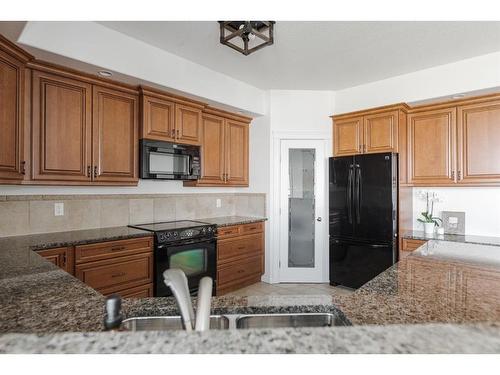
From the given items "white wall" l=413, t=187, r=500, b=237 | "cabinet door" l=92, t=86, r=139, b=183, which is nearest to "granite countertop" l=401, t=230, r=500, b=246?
"white wall" l=413, t=187, r=500, b=237

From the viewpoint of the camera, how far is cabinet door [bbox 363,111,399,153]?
11.4 ft

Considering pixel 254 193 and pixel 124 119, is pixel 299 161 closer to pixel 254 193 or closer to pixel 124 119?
pixel 254 193

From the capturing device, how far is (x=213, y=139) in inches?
154

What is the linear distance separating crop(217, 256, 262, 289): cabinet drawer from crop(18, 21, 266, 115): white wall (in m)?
1.94

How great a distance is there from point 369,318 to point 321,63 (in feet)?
9.59

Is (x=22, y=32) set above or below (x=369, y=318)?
above

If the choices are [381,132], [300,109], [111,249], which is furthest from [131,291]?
[381,132]

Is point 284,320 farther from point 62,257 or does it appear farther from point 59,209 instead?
point 59,209

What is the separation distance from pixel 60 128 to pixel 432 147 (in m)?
3.72

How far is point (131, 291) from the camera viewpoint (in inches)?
107

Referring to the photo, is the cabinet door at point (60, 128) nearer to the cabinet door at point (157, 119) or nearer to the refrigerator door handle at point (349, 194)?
the cabinet door at point (157, 119)

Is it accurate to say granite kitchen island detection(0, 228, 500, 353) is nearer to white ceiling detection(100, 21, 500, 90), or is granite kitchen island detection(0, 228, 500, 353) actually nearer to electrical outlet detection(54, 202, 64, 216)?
electrical outlet detection(54, 202, 64, 216)
